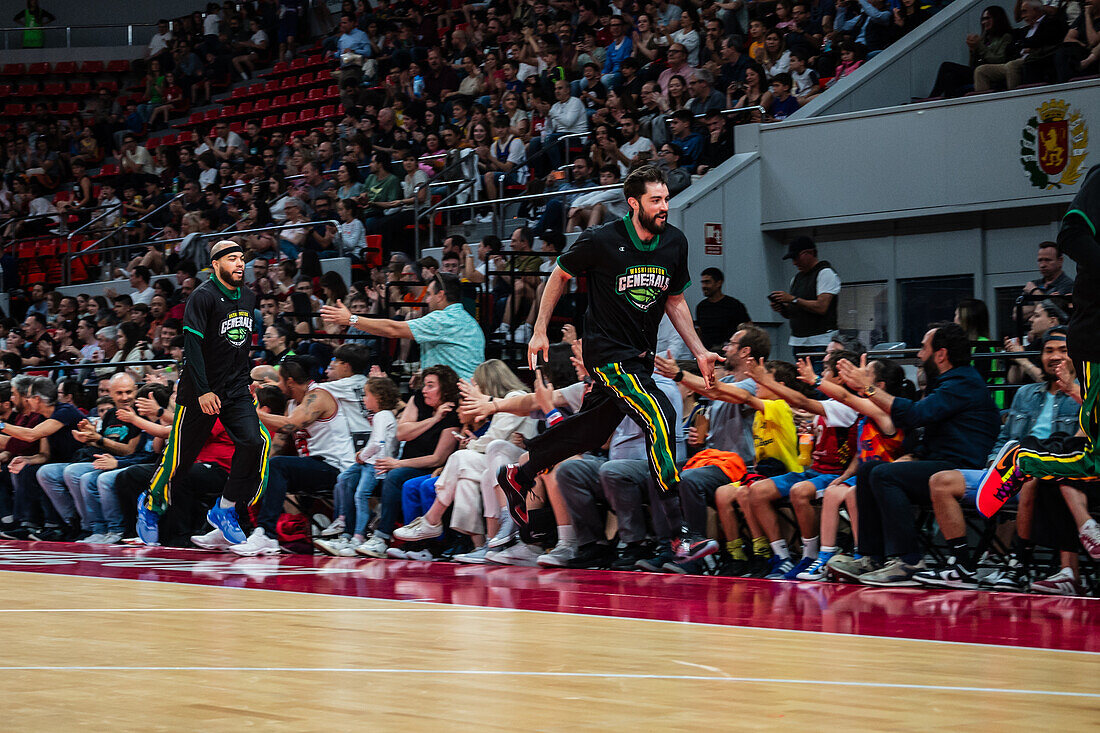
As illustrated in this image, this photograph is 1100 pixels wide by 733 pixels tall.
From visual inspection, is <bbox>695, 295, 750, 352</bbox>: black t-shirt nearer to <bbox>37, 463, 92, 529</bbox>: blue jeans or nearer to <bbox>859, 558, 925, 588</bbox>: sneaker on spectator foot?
<bbox>859, 558, 925, 588</bbox>: sneaker on spectator foot

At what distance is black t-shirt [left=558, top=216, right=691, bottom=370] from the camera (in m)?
6.30

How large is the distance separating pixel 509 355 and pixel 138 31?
21.0 metres

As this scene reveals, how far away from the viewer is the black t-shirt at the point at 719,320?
1037 cm

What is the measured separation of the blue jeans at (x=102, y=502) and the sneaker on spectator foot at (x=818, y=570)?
20.1 ft

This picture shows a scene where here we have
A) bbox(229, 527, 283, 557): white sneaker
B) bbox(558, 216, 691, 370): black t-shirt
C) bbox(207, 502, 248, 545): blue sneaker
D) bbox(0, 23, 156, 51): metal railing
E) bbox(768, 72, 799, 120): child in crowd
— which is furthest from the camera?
bbox(0, 23, 156, 51): metal railing

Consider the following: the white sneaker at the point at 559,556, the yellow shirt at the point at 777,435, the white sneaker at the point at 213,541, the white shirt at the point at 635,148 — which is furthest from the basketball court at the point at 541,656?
the white shirt at the point at 635,148

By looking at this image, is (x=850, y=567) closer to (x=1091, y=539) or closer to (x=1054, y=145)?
(x=1091, y=539)

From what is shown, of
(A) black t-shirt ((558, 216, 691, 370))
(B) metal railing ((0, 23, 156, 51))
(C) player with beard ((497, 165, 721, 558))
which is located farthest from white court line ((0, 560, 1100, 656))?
(B) metal railing ((0, 23, 156, 51))

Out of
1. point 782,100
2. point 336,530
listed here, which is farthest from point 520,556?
point 782,100

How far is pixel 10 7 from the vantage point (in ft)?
97.2

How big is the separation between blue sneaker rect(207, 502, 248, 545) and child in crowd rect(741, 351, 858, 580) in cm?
373

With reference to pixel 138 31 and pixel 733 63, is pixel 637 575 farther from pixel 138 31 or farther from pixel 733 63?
pixel 138 31

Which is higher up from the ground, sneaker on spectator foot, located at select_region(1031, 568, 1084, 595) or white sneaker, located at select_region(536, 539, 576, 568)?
sneaker on spectator foot, located at select_region(1031, 568, 1084, 595)

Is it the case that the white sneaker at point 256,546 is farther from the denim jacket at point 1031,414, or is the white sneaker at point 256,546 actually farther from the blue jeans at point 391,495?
the denim jacket at point 1031,414
